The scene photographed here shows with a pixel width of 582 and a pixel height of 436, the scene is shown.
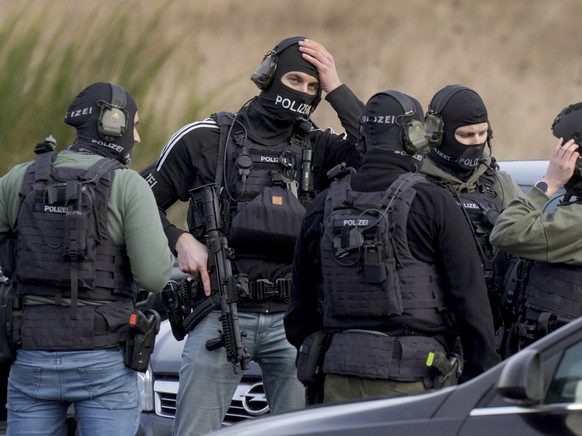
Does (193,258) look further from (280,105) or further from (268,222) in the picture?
(280,105)

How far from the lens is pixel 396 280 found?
495 cm

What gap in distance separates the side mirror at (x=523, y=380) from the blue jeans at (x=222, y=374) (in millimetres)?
2048

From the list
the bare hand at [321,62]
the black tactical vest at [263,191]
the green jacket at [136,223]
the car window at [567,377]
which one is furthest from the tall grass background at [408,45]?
the car window at [567,377]

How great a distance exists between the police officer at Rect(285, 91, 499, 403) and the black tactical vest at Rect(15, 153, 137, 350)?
82 cm

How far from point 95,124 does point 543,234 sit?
171 centimetres

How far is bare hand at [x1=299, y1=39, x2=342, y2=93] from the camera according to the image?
5.92 metres

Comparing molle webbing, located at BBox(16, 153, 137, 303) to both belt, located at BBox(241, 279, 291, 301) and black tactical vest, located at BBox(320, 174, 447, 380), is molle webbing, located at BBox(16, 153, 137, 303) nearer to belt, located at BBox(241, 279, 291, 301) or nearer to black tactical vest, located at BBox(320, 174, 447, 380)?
belt, located at BBox(241, 279, 291, 301)

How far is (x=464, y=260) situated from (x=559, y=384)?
1.19 metres

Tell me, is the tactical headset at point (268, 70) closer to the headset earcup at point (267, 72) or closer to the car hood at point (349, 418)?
the headset earcup at point (267, 72)

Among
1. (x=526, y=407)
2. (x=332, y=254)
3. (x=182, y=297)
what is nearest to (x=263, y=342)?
(x=182, y=297)

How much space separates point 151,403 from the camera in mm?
6688

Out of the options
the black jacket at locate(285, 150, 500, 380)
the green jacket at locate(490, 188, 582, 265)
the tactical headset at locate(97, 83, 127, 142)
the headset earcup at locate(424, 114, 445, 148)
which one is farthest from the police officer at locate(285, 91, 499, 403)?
the headset earcup at locate(424, 114, 445, 148)

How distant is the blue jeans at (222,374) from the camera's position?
5.64 metres

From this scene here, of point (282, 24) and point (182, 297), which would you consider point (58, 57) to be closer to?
point (182, 297)
